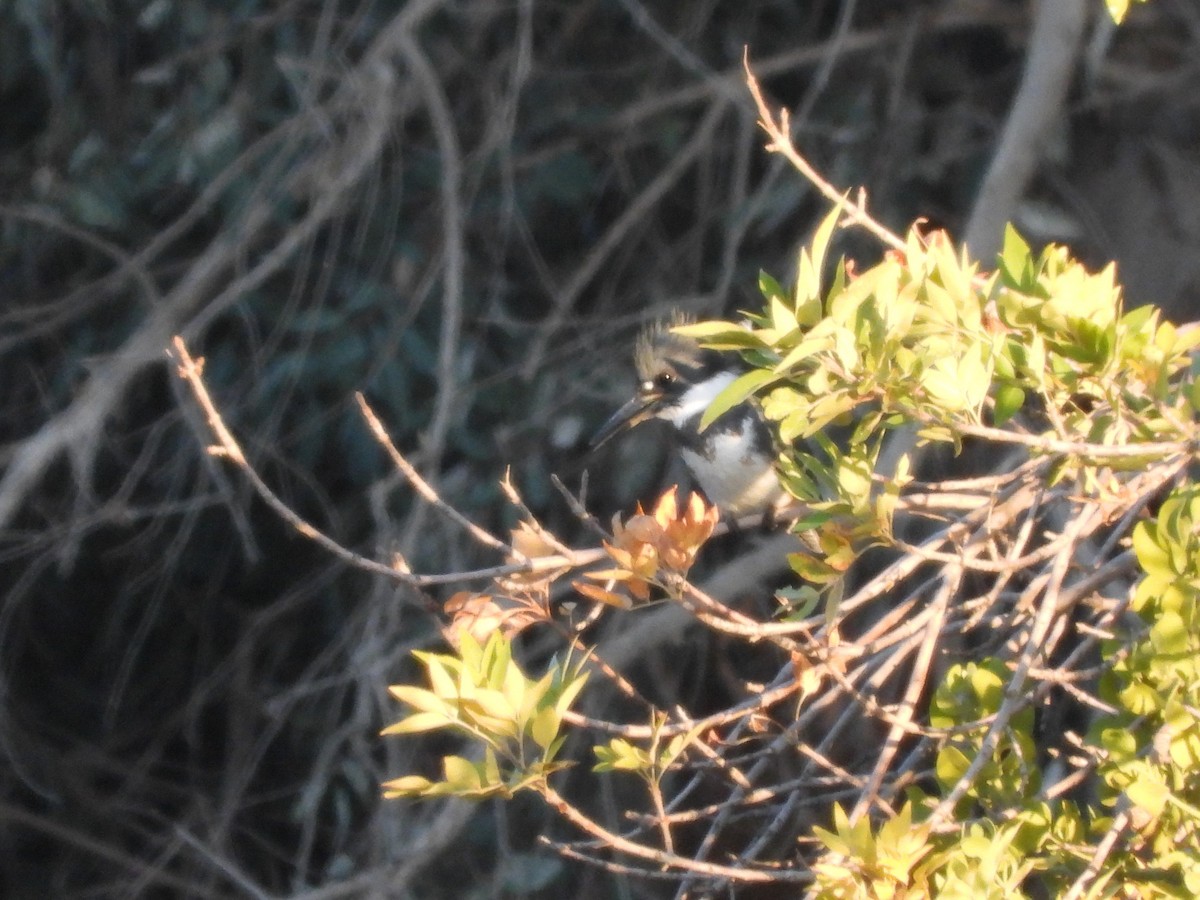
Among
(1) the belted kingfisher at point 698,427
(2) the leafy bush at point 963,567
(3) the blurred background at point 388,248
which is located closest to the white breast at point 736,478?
(1) the belted kingfisher at point 698,427

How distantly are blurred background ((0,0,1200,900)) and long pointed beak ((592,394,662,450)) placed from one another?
0.10 m

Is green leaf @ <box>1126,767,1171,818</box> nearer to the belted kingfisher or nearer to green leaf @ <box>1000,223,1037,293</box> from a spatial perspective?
green leaf @ <box>1000,223,1037,293</box>

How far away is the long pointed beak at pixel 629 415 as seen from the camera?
2.68 metres

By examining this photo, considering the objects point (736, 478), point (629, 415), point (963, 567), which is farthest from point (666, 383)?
point (963, 567)

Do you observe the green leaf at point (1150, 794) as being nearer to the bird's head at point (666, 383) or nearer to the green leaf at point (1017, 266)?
the green leaf at point (1017, 266)

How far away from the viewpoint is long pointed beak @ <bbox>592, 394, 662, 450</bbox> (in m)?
2.68

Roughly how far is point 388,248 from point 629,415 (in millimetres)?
471

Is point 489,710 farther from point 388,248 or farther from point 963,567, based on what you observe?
point 388,248

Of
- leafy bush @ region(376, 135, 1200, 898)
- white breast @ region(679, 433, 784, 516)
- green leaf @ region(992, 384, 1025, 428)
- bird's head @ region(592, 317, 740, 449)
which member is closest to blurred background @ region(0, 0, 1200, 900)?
bird's head @ region(592, 317, 740, 449)

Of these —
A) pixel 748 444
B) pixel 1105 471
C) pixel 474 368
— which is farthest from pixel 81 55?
pixel 1105 471

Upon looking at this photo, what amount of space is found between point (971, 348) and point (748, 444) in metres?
1.61

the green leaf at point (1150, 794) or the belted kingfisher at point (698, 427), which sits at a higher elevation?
the green leaf at point (1150, 794)

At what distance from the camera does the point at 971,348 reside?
1.03 m

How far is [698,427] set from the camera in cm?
257
